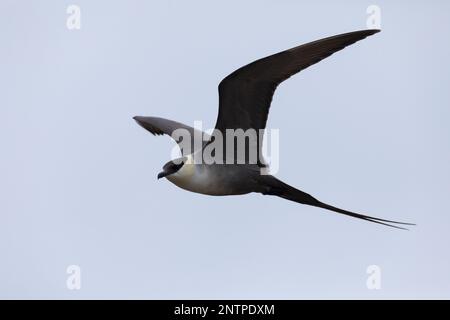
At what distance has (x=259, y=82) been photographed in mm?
11305

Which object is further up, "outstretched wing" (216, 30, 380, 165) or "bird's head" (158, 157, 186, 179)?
"outstretched wing" (216, 30, 380, 165)

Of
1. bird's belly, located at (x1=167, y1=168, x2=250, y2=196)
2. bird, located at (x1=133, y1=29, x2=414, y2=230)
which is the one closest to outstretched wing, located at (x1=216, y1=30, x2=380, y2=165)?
bird, located at (x1=133, y1=29, x2=414, y2=230)

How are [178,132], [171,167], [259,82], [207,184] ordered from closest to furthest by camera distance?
[171,167] → [259,82] → [207,184] → [178,132]

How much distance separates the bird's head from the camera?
11125 millimetres

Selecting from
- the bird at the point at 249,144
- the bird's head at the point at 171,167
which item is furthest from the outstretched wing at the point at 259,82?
the bird's head at the point at 171,167

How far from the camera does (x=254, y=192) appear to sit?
11.9 m

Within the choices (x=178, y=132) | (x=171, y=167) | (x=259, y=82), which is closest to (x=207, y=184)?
(x=171, y=167)

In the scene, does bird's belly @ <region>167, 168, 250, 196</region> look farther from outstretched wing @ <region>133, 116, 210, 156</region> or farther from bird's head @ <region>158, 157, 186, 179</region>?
outstretched wing @ <region>133, 116, 210, 156</region>

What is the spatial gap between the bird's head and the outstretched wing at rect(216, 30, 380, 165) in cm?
67

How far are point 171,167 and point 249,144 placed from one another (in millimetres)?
1070

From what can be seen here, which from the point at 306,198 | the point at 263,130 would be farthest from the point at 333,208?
the point at 263,130

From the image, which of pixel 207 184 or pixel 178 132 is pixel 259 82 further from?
pixel 178 132

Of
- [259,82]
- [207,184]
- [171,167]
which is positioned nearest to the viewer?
[171,167]

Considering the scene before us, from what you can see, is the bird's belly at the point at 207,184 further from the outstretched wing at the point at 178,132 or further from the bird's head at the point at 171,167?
the outstretched wing at the point at 178,132
